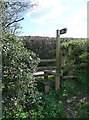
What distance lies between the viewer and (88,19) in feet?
28.6

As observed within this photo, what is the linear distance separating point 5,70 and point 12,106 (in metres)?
0.82

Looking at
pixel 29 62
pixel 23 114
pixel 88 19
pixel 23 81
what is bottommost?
pixel 23 114

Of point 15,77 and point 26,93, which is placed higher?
point 15,77

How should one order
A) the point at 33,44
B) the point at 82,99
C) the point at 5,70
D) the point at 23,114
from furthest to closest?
the point at 33,44 < the point at 82,99 < the point at 23,114 < the point at 5,70

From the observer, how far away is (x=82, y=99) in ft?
23.7

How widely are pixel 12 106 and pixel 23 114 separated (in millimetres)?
393

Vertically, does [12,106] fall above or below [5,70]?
below

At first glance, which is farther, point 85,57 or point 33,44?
point 33,44

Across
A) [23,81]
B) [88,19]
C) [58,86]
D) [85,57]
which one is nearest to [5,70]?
[23,81]

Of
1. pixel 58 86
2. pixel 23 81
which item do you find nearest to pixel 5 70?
pixel 23 81

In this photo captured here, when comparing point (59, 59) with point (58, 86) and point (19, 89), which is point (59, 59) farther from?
point (19, 89)

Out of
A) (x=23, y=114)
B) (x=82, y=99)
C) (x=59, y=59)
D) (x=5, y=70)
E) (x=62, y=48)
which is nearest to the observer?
(x=5, y=70)

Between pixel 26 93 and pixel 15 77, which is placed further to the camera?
pixel 26 93

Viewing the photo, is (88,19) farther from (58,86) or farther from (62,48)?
(58,86)
